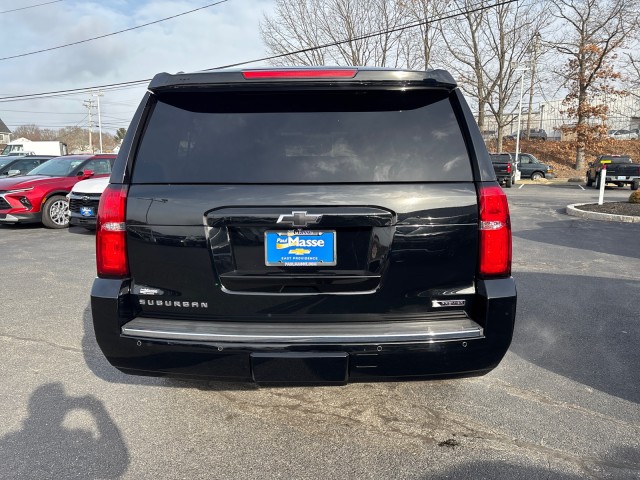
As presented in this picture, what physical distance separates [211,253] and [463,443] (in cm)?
179

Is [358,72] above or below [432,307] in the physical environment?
above

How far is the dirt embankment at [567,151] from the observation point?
117 feet

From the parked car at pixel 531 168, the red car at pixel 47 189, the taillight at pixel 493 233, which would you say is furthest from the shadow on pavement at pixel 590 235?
the parked car at pixel 531 168

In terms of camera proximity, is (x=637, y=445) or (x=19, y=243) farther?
(x=19, y=243)

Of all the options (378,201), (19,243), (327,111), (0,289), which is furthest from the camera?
(19,243)

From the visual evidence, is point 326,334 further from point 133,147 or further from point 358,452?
point 133,147

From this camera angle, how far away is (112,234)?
2.47 meters

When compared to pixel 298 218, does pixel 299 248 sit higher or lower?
lower

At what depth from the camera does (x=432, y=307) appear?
2.47m

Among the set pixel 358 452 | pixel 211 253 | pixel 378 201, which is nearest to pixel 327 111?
pixel 378 201

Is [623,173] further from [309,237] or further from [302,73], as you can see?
[309,237]

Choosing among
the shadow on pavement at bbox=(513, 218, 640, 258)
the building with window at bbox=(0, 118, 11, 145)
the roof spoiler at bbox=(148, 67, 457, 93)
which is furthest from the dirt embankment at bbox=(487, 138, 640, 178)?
the building with window at bbox=(0, 118, 11, 145)

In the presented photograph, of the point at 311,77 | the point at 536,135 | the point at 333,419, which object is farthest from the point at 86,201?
the point at 536,135

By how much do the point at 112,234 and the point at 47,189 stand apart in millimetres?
9956
